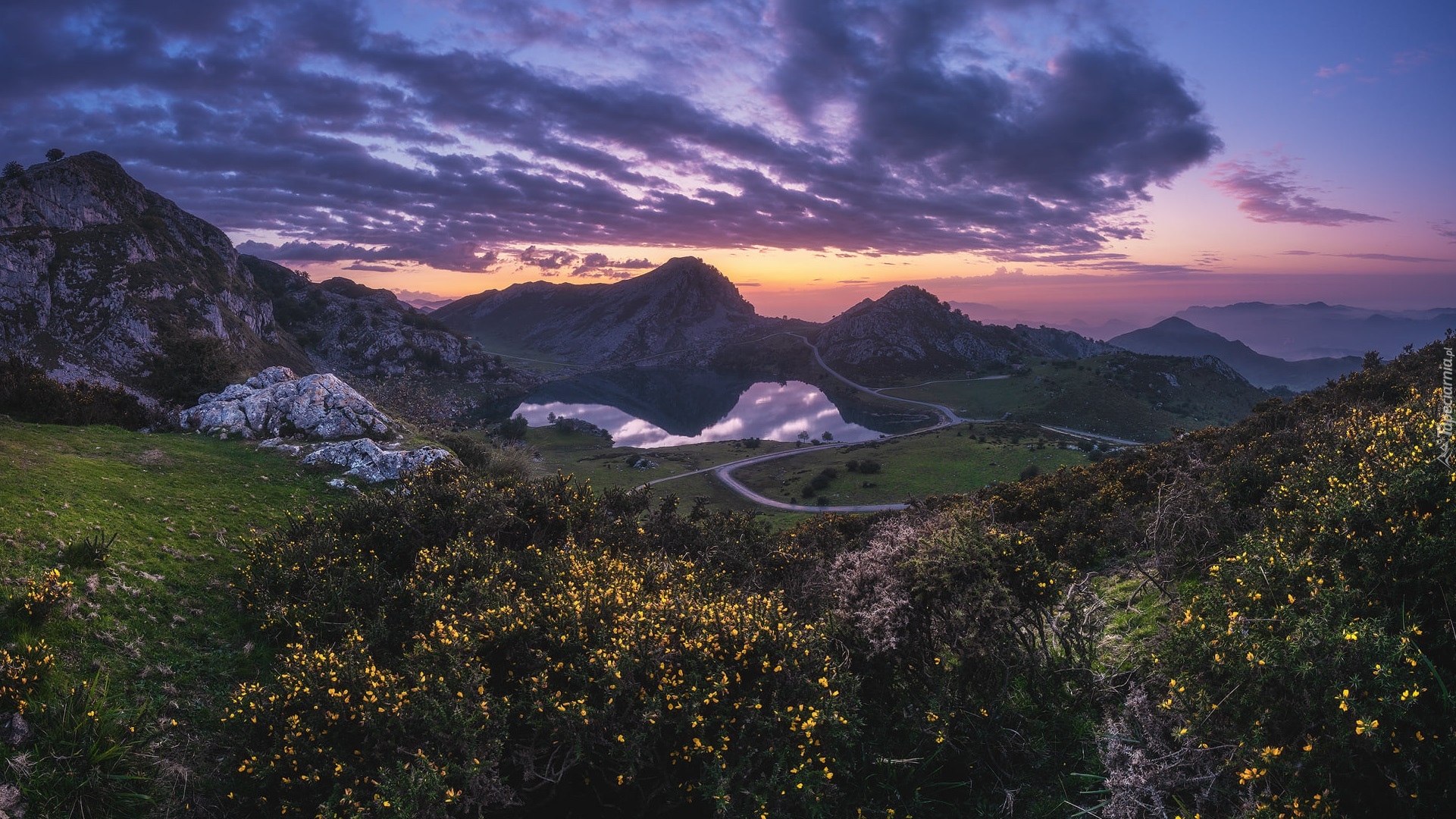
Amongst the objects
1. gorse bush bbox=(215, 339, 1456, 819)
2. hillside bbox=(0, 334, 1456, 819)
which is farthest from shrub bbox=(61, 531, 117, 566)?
gorse bush bbox=(215, 339, 1456, 819)

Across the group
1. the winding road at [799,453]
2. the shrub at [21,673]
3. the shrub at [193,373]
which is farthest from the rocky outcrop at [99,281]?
the shrub at [21,673]

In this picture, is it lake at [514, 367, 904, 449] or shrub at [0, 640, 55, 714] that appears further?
lake at [514, 367, 904, 449]

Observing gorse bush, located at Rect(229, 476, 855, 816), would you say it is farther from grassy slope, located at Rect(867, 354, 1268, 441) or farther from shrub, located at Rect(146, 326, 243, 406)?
grassy slope, located at Rect(867, 354, 1268, 441)

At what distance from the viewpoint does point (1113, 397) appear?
452 feet

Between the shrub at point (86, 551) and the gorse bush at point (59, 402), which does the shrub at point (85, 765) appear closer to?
the shrub at point (86, 551)

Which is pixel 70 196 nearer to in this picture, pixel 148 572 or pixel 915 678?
pixel 148 572

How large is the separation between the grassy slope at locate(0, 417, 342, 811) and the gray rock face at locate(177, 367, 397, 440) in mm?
6362

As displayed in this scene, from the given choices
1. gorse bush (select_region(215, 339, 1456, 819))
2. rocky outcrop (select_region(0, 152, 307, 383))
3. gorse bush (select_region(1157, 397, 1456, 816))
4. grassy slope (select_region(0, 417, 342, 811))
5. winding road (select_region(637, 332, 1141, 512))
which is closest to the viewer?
gorse bush (select_region(1157, 397, 1456, 816))

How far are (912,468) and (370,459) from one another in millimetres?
64411

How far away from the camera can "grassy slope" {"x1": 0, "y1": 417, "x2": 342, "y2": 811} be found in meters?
8.50

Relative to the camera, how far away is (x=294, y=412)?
84.7 ft

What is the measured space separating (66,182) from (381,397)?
8191 cm

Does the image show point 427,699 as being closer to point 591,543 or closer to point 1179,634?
point 591,543

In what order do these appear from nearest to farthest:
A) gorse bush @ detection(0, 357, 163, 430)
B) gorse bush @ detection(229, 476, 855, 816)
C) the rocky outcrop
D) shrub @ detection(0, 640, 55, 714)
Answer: gorse bush @ detection(229, 476, 855, 816), shrub @ detection(0, 640, 55, 714), gorse bush @ detection(0, 357, 163, 430), the rocky outcrop
